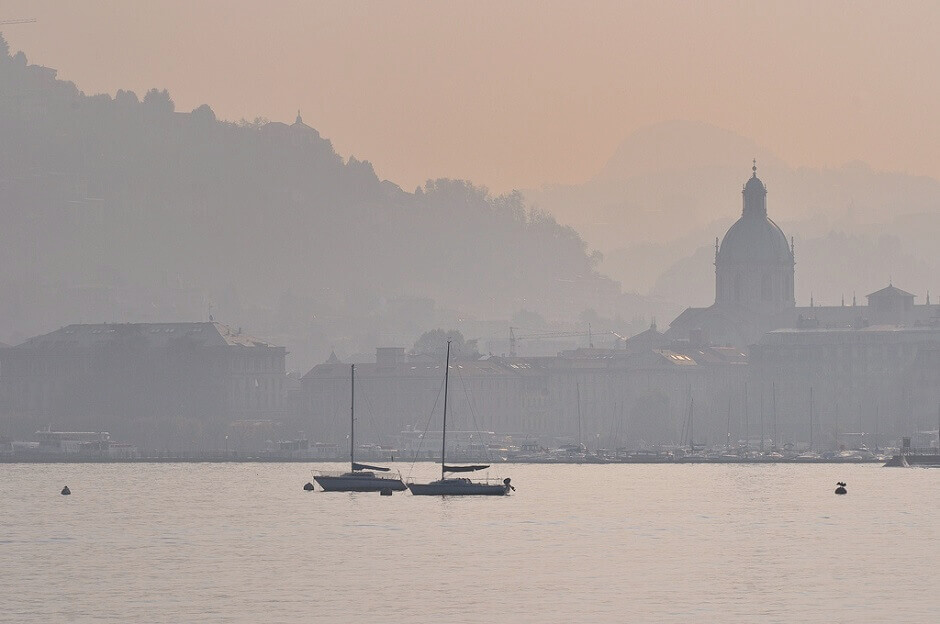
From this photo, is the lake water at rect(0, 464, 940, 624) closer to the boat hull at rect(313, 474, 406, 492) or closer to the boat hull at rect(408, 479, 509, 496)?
the boat hull at rect(313, 474, 406, 492)

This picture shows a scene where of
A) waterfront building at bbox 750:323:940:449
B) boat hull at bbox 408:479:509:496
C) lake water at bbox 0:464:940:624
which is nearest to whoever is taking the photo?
lake water at bbox 0:464:940:624

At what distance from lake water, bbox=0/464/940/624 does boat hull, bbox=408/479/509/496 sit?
149 centimetres

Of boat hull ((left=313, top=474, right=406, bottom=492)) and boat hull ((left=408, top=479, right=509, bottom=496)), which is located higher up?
boat hull ((left=313, top=474, right=406, bottom=492))

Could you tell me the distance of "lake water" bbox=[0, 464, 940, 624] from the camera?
2579 inches

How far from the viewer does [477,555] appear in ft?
→ 259

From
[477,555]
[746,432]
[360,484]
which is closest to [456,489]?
[360,484]

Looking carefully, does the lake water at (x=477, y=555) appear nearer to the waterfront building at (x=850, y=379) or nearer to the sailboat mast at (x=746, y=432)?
the sailboat mast at (x=746, y=432)

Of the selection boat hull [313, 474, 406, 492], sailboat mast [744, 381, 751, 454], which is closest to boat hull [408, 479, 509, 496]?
boat hull [313, 474, 406, 492]

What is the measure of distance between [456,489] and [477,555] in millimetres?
31321

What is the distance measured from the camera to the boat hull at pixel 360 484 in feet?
373

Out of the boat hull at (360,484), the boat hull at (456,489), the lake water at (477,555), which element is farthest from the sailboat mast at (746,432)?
the boat hull at (456,489)

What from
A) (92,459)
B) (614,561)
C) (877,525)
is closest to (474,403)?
(92,459)

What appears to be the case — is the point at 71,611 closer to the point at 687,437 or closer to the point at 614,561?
the point at 614,561

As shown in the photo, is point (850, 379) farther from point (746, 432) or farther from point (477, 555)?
point (477, 555)
